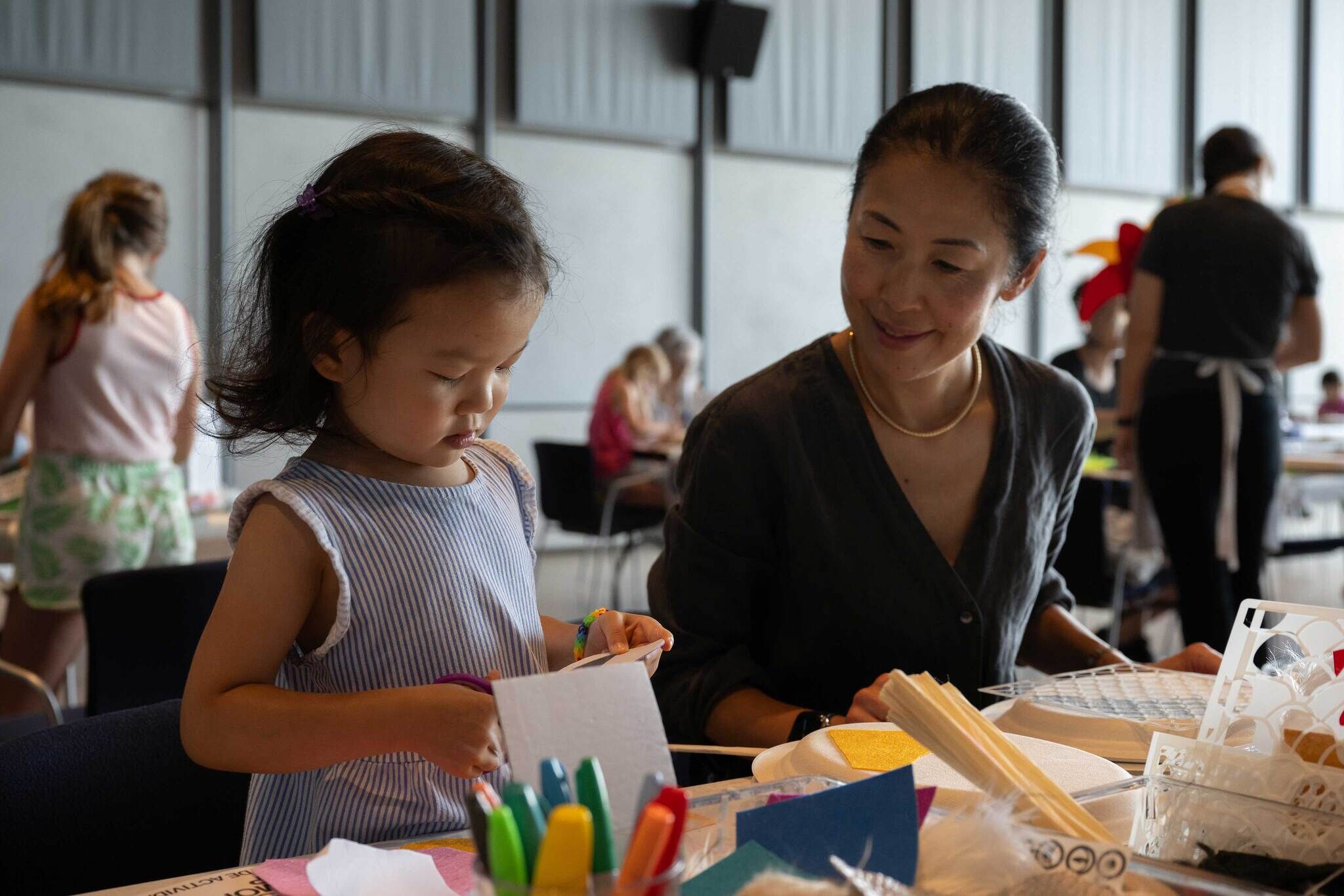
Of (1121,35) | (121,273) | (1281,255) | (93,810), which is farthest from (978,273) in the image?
(1121,35)

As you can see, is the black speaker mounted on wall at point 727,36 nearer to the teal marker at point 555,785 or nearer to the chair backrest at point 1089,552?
the chair backrest at point 1089,552

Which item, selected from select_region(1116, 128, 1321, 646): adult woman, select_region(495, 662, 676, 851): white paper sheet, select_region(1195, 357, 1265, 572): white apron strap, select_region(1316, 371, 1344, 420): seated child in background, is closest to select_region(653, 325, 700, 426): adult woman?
select_region(1116, 128, 1321, 646): adult woman

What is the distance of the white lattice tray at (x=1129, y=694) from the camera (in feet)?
3.58

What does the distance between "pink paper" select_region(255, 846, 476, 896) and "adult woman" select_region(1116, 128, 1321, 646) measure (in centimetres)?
318

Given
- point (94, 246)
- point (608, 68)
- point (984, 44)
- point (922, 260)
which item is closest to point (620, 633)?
point (922, 260)

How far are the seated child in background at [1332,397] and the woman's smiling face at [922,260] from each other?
756 cm

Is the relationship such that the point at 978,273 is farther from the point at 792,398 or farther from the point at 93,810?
the point at 93,810

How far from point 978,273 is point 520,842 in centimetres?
104

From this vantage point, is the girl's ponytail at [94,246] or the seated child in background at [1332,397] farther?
the seated child in background at [1332,397]

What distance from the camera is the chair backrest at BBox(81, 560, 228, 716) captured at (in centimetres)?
176

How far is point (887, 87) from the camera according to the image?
8523 millimetres

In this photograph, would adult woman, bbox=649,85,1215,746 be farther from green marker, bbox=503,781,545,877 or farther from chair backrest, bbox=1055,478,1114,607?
chair backrest, bbox=1055,478,1114,607

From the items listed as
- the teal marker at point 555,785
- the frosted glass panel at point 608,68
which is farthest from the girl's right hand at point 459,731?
the frosted glass panel at point 608,68

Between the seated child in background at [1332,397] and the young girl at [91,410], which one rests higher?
the young girl at [91,410]
